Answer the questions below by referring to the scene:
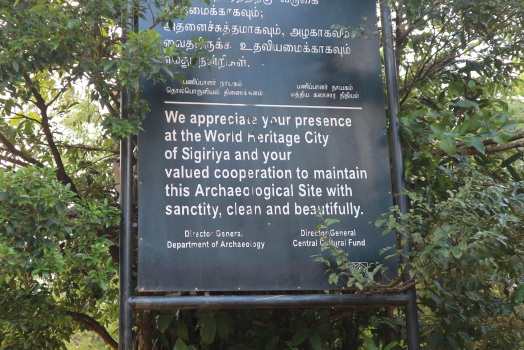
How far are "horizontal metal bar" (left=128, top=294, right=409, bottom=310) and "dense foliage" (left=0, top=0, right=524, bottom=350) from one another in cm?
12

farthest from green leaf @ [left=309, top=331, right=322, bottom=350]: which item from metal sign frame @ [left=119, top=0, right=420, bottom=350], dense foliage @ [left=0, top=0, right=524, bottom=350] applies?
metal sign frame @ [left=119, top=0, right=420, bottom=350]

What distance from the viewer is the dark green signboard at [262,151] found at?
418 centimetres

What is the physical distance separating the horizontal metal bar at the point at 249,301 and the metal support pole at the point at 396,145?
0.83 feet

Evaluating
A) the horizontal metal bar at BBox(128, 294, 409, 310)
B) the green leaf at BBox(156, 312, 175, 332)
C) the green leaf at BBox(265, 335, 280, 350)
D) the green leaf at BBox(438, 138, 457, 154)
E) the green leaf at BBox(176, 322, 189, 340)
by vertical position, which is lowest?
the green leaf at BBox(265, 335, 280, 350)

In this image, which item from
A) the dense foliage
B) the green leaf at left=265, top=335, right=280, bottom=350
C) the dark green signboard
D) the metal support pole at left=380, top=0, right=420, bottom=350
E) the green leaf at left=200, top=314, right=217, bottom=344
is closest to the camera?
the dense foliage

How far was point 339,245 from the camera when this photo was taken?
14.3ft

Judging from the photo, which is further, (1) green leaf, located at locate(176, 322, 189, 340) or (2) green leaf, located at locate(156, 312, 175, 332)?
(1) green leaf, located at locate(176, 322, 189, 340)

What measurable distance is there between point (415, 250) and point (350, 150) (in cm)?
87

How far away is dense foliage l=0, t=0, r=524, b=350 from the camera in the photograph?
3941mm

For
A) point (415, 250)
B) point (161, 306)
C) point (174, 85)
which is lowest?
point (161, 306)

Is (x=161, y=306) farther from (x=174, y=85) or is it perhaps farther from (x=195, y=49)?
(x=195, y=49)

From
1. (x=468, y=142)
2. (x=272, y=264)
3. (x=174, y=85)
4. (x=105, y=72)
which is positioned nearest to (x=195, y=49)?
(x=174, y=85)

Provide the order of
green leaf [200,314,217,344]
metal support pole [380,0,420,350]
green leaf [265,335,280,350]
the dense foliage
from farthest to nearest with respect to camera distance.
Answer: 1. green leaf [265,335,280,350]
2. green leaf [200,314,217,344]
3. metal support pole [380,0,420,350]
4. the dense foliage

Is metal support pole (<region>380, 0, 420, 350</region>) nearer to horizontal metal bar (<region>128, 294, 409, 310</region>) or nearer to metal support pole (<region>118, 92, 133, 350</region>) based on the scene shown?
horizontal metal bar (<region>128, 294, 409, 310</region>)
